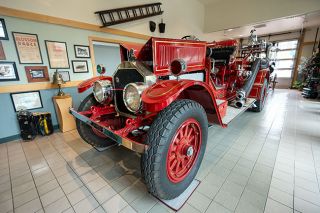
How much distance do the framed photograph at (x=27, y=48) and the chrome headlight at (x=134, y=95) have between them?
2.89m

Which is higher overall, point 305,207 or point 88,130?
point 88,130

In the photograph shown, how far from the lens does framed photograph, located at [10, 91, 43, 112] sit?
2.88 metres

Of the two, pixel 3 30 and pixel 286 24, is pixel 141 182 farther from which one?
pixel 286 24

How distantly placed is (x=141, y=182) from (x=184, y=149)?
721mm

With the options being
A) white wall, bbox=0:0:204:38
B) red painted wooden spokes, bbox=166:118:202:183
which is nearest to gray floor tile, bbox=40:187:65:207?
red painted wooden spokes, bbox=166:118:202:183

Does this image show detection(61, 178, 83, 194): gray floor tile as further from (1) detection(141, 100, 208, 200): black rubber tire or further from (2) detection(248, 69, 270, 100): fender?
(2) detection(248, 69, 270, 100): fender

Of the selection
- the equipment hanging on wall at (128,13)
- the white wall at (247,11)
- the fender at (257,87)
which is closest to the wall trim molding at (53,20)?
the equipment hanging on wall at (128,13)

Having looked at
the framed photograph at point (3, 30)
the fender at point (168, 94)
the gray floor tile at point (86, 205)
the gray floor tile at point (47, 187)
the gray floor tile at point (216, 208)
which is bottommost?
the gray floor tile at point (47, 187)

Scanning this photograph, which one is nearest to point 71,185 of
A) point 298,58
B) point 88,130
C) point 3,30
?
point 88,130

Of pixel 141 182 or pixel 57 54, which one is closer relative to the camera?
pixel 141 182

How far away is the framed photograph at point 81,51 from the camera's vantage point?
138 inches

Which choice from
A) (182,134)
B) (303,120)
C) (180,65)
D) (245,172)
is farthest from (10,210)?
(303,120)

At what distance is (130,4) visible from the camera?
435 centimetres

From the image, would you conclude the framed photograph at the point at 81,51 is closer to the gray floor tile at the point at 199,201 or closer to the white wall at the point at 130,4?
the white wall at the point at 130,4
